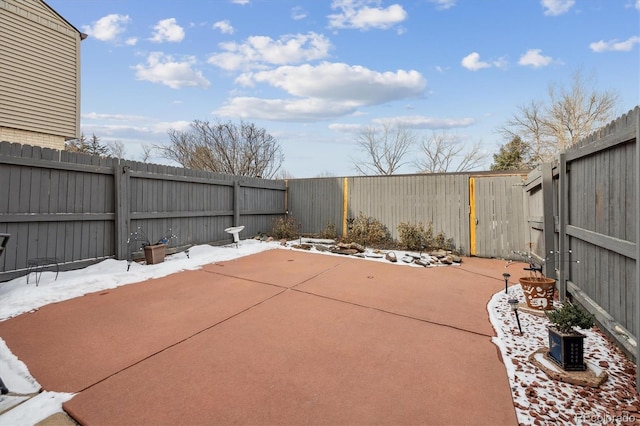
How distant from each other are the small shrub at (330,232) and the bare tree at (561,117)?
47.0ft

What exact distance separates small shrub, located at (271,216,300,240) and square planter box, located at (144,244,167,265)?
3711 millimetres

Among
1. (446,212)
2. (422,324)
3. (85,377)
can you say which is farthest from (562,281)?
(85,377)

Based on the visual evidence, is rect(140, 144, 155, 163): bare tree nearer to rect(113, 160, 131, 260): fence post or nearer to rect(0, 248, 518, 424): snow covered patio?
rect(113, 160, 131, 260): fence post

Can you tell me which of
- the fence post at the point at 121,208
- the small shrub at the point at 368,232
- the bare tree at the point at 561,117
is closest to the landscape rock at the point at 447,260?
the small shrub at the point at 368,232

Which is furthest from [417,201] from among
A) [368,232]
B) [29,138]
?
[29,138]

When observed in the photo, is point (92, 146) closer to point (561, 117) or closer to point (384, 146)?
point (384, 146)

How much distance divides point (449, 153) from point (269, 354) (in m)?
19.0

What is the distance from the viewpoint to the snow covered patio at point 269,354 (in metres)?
1.58

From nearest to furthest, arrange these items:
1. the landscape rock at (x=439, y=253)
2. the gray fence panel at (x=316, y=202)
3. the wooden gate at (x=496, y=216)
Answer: the landscape rock at (x=439, y=253) → the wooden gate at (x=496, y=216) → the gray fence panel at (x=316, y=202)

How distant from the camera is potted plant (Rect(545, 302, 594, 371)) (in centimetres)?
188

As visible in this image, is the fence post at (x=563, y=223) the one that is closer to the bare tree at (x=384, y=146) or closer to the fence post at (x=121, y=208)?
the fence post at (x=121, y=208)

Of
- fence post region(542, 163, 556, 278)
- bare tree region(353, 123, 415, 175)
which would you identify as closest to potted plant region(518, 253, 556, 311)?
fence post region(542, 163, 556, 278)

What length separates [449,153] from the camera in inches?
720

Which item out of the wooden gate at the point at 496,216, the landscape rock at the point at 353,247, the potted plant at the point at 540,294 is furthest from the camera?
the landscape rock at the point at 353,247
